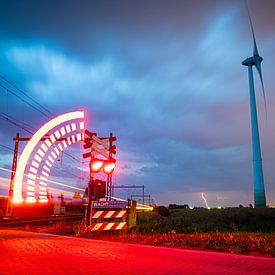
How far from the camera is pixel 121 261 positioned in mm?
8164

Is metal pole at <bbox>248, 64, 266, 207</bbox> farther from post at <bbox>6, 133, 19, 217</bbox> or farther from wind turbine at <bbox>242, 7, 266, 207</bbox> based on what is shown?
post at <bbox>6, 133, 19, 217</bbox>

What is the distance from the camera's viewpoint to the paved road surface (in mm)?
7129

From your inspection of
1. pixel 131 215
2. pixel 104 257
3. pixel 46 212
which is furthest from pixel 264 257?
pixel 46 212

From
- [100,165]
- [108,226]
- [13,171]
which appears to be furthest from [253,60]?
[108,226]

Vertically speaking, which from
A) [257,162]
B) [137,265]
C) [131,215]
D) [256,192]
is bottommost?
[137,265]

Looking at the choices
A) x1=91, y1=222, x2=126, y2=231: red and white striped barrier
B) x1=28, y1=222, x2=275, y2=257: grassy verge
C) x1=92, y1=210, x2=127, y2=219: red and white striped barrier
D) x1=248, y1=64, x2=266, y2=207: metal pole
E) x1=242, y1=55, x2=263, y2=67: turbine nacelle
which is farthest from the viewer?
x1=242, y1=55, x2=263, y2=67: turbine nacelle

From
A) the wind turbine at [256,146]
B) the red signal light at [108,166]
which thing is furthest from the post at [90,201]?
the wind turbine at [256,146]

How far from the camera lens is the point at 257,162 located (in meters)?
42.9

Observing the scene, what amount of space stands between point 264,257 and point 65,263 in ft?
16.3

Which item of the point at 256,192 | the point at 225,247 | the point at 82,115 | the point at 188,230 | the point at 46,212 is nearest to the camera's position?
the point at 225,247

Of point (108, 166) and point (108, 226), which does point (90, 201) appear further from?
point (108, 166)

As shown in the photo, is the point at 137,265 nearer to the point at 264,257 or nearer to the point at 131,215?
the point at 264,257

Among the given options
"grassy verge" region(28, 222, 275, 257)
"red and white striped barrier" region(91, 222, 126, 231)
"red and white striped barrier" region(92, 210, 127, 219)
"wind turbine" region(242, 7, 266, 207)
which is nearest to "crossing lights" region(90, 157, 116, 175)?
"red and white striped barrier" region(92, 210, 127, 219)

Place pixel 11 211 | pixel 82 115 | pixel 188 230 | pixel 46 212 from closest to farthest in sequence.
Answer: pixel 188 230 → pixel 82 115 → pixel 11 211 → pixel 46 212
